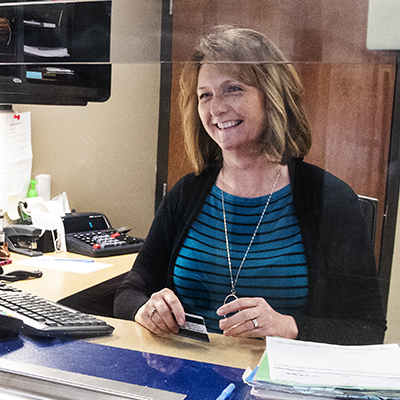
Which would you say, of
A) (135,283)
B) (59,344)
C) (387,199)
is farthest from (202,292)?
(387,199)

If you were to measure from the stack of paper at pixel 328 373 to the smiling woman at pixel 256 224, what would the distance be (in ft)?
0.13

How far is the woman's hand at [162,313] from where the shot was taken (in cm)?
116

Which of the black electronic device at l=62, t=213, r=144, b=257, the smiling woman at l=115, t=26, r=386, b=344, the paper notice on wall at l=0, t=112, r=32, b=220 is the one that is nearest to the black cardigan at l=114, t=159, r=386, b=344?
the smiling woman at l=115, t=26, r=386, b=344

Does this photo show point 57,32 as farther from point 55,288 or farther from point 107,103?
point 55,288

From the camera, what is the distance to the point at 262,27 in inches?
34.9

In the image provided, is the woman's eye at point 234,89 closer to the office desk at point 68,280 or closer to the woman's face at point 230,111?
the woman's face at point 230,111

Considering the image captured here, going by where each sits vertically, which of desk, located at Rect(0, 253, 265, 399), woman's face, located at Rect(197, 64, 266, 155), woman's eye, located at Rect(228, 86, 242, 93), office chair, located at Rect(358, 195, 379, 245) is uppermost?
woman's eye, located at Rect(228, 86, 242, 93)

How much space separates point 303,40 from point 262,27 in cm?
8

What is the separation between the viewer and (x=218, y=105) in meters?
1.06

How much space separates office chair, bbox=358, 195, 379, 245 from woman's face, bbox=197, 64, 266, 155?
24 cm

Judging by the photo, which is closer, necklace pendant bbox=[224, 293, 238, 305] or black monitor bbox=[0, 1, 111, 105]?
black monitor bbox=[0, 1, 111, 105]

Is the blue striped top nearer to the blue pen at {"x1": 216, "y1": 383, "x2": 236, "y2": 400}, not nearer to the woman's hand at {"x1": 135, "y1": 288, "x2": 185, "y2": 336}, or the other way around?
the woman's hand at {"x1": 135, "y1": 288, "x2": 185, "y2": 336}

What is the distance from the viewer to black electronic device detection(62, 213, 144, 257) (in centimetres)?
125

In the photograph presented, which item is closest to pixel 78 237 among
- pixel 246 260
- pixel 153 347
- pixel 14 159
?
pixel 14 159
